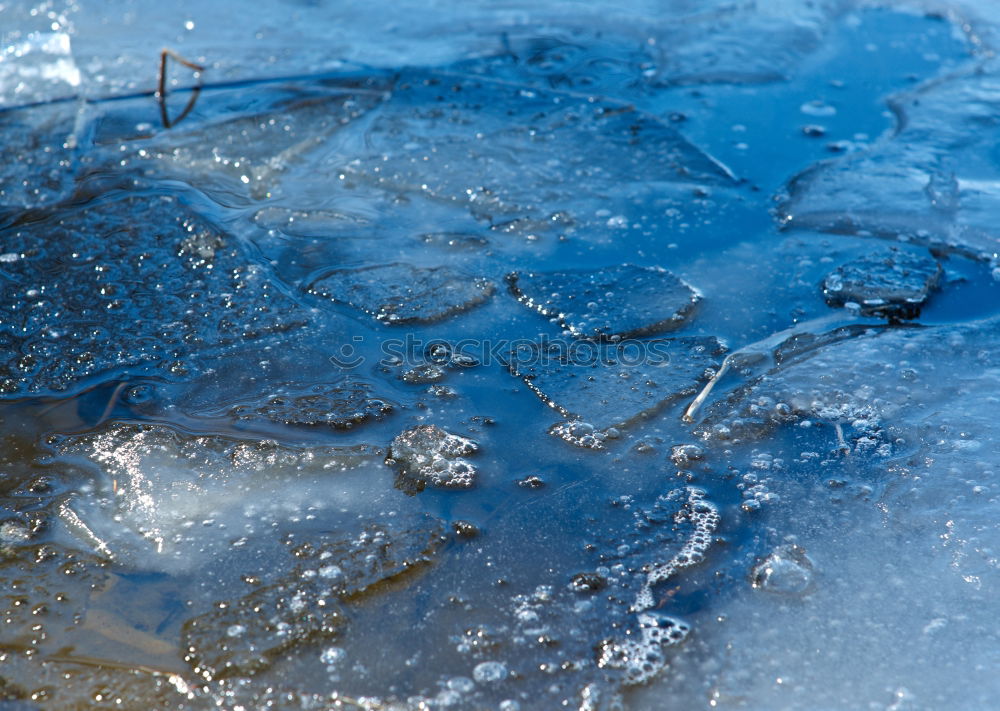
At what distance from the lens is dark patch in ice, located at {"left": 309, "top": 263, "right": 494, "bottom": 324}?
111 inches

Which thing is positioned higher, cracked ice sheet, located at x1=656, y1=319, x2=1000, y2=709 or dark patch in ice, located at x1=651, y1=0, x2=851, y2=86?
dark patch in ice, located at x1=651, y1=0, x2=851, y2=86

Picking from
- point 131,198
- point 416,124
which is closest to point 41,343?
point 131,198

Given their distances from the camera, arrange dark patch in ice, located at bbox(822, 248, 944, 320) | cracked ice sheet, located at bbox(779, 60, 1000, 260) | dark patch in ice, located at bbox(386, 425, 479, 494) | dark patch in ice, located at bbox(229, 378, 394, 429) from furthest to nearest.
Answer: cracked ice sheet, located at bbox(779, 60, 1000, 260)
dark patch in ice, located at bbox(822, 248, 944, 320)
dark patch in ice, located at bbox(229, 378, 394, 429)
dark patch in ice, located at bbox(386, 425, 479, 494)

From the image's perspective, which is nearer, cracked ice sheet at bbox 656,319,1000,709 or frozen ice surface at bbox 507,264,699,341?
cracked ice sheet at bbox 656,319,1000,709

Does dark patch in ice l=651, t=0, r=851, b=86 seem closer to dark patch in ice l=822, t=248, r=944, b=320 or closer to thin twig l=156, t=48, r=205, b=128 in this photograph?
dark patch in ice l=822, t=248, r=944, b=320

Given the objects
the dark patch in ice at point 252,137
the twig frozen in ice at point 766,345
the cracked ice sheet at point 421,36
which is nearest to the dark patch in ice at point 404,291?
the dark patch in ice at point 252,137

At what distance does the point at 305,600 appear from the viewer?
6.33ft

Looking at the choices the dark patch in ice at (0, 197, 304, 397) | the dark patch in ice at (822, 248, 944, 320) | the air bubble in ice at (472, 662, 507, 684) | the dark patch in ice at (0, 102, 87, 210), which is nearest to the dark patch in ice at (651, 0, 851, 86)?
the dark patch in ice at (822, 248, 944, 320)

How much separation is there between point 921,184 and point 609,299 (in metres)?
1.59

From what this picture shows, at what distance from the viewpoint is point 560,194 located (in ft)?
11.2

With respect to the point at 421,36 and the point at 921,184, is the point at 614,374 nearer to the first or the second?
the point at 921,184

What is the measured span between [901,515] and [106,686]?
187 centimetres

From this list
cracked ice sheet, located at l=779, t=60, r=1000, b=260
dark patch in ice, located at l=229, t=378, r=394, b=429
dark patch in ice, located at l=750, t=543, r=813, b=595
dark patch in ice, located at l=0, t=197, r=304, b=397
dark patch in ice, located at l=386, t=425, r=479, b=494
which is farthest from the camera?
cracked ice sheet, located at l=779, t=60, r=1000, b=260

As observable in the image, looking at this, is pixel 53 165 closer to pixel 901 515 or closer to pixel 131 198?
pixel 131 198
